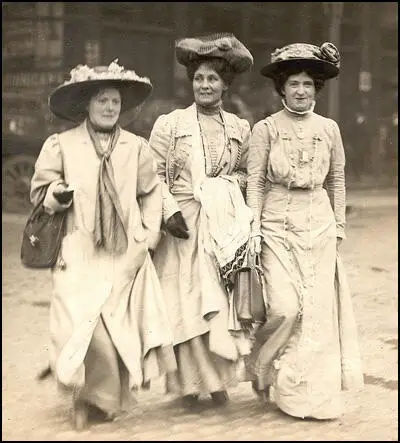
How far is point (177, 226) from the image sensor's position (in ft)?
14.3

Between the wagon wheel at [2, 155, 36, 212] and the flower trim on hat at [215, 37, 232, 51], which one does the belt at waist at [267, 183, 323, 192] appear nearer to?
the flower trim on hat at [215, 37, 232, 51]

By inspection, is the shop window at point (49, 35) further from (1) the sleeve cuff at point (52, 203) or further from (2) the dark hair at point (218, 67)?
(1) the sleeve cuff at point (52, 203)

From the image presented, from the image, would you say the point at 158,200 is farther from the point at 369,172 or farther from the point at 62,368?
the point at 369,172

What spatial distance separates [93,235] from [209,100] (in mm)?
969

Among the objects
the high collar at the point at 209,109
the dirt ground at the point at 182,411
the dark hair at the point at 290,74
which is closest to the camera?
the dirt ground at the point at 182,411

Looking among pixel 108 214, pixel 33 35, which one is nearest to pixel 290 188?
pixel 108 214

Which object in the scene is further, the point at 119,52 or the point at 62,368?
the point at 119,52

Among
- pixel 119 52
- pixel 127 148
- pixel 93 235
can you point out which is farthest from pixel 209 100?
pixel 119 52

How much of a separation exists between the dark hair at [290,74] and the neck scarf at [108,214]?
1007 millimetres

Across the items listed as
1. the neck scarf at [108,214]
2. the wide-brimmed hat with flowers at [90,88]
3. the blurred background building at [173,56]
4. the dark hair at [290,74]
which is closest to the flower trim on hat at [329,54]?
the dark hair at [290,74]

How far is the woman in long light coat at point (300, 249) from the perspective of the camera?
434 centimetres

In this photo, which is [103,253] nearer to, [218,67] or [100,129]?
[100,129]

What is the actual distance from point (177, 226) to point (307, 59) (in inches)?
42.8

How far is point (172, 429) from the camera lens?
4246 mm
